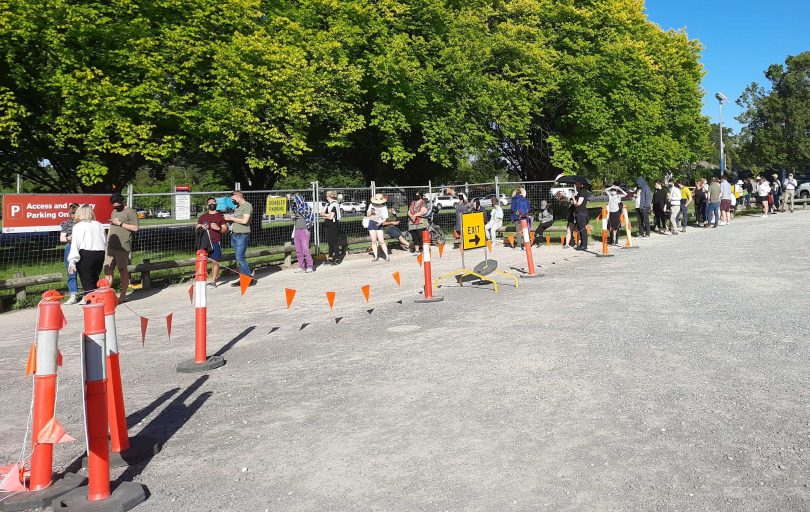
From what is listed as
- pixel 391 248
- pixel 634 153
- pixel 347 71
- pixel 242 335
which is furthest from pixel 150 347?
pixel 634 153

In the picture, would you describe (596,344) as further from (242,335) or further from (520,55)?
(520,55)

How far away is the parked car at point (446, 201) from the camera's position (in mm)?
22986

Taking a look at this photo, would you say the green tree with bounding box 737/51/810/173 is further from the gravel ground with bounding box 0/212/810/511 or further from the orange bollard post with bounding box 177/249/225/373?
the orange bollard post with bounding box 177/249/225/373

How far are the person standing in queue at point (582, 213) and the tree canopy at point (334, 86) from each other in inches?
360

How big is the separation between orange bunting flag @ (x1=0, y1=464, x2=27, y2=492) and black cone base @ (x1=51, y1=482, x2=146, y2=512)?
34cm

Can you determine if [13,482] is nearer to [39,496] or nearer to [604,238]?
[39,496]

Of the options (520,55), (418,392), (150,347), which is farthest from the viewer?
(520,55)

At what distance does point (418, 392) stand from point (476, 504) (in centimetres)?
212

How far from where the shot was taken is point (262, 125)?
2109cm

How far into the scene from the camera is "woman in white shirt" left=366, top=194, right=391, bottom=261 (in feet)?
58.5

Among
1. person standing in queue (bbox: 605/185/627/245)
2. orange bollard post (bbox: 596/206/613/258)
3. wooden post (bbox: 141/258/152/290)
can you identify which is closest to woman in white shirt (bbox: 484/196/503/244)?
person standing in queue (bbox: 605/185/627/245)

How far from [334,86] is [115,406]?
20.1 metres

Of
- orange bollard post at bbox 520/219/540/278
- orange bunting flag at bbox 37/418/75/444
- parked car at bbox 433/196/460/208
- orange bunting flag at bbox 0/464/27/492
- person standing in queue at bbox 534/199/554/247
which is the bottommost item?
orange bunting flag at bbox 0/464/27/492

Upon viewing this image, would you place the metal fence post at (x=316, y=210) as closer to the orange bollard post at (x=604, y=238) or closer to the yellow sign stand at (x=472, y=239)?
the yellow sign stand at (x=472, y=239)
